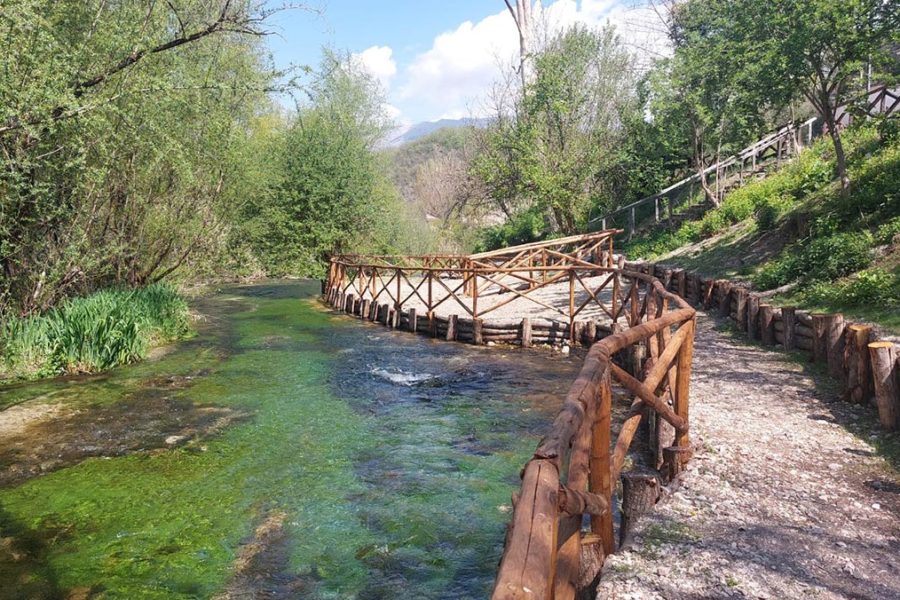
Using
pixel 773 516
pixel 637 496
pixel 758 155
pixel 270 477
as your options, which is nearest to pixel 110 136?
pixel 270 477

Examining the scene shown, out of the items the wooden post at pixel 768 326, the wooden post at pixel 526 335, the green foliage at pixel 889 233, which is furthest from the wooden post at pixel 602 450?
the green foliage at pixel 889 233

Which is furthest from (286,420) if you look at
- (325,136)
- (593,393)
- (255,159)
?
(325,136)

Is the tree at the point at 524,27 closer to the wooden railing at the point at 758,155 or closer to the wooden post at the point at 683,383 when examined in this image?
the wooden railing at the point at 758,155

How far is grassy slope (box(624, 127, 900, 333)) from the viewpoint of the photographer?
34.2 ft

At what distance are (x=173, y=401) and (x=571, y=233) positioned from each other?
72.5 ft

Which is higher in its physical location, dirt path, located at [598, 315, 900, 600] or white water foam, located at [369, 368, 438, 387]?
dirt path, located at [598, 315, 900, 600]

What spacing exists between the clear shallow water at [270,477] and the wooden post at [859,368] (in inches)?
136

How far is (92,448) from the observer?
7.45 m

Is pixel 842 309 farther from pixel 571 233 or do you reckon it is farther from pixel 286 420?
pixel 571 233

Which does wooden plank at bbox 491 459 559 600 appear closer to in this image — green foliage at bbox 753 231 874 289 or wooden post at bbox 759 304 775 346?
wooden post at bbox 759 304 775 346

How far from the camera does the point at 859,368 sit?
21.2 feet

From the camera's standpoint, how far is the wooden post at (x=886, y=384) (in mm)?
5652

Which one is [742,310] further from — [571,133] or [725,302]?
[571,133]

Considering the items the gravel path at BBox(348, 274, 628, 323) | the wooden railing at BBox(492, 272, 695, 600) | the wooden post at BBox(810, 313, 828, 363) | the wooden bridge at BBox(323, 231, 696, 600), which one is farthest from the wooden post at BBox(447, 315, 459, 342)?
the wooden railing at BBox(492, 272, 695, 600)
